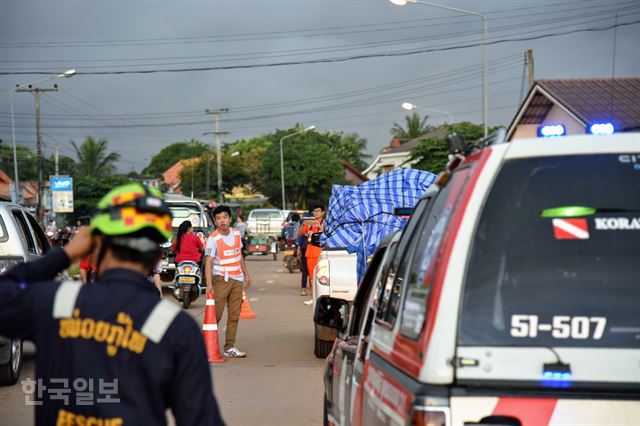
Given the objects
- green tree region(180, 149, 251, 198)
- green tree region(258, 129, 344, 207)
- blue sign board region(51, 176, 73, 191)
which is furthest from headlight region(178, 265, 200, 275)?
green tree region(180, 149, 251, 198)

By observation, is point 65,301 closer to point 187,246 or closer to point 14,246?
point 14,246

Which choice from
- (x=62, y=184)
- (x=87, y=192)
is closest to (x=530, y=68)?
(x=62, y=184)

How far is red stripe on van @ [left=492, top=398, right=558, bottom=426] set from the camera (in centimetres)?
362

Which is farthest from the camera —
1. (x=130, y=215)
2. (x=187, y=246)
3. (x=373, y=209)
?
(x=187, y=246)

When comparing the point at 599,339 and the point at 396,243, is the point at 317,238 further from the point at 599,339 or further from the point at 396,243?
the point at 599,339

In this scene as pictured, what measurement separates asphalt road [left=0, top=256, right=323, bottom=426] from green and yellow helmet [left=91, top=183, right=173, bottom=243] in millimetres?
5956

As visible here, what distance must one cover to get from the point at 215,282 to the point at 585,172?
32.9 ft

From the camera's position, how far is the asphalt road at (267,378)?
378 inches

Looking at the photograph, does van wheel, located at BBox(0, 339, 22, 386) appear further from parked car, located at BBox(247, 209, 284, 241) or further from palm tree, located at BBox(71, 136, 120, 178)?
palm tree, located at BBox(71, 136, 120, 178)

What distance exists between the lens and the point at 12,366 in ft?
36.6

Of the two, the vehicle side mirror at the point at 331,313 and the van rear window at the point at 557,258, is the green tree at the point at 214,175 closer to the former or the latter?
the vehicle side mirror at the point at 331,313

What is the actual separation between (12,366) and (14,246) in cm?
157

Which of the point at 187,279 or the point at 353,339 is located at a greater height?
A: the point at 353,339

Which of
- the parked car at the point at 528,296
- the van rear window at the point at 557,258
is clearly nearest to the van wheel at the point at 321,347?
the parked car at the point at 528,296
